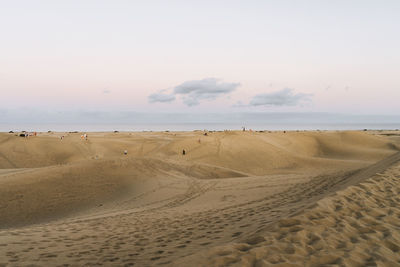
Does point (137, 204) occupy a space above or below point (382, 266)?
below

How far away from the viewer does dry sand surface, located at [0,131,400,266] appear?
4.15m

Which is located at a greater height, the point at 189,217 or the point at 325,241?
the point at 325,241

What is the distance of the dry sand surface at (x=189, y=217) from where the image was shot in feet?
13.6

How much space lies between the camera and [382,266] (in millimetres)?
3629

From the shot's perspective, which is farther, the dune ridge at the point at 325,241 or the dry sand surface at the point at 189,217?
the dry sand surface at the point at 189,217

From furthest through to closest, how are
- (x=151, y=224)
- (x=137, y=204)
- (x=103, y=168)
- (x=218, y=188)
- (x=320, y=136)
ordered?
(x=320, y=136) < (x=103, y=168) < (x=218, y=188) < (x=137, y=204) < (x=151, y=224)

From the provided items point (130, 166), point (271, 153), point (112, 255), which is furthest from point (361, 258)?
point (271, 153)

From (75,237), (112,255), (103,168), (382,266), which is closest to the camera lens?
(382,266)

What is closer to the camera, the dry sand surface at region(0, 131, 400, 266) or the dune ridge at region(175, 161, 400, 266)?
the dune ridge at region(175, 161, 400, 266)

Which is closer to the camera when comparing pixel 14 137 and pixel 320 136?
pixel 14 137

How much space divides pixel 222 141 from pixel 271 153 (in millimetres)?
6235

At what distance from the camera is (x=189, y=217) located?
7793 millimetres

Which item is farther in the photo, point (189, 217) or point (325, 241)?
point (189, 217)

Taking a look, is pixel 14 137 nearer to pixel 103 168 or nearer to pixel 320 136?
pixel 103 168
